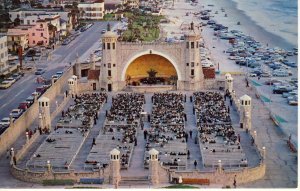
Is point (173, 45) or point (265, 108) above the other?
point (173, 45)

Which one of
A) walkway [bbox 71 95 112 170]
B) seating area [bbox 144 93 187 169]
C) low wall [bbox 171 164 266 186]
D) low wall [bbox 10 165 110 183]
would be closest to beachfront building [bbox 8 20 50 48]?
seating area [bbox 144 93 187 169]

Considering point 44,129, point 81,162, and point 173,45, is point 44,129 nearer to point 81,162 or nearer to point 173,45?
point 81,162

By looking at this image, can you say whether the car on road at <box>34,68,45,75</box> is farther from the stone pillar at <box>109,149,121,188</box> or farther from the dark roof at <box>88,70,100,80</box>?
the stone pillar at <box>109,149,121,188</box>

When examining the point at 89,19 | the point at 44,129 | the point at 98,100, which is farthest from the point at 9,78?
the point at 89,19

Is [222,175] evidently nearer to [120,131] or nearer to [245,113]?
[245,113]

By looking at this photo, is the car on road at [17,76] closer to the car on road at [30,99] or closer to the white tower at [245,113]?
the car on road at [30,99]

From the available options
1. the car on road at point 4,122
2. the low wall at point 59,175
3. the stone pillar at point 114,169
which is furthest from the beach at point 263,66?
the car on road at point 4,122

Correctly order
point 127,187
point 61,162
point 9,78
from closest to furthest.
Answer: point 127,187, point 61,162, point 9,78
